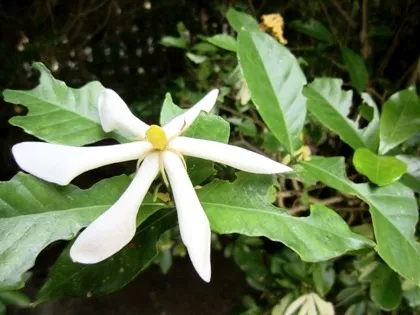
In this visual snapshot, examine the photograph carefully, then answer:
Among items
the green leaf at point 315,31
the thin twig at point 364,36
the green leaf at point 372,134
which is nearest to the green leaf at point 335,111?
the green leaf at point 372,134

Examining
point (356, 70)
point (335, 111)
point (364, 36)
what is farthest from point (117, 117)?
point (364, 36)

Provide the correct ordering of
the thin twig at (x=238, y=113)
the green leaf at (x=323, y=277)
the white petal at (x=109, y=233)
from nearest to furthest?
the white petal at (x=109, y=233) < the green leaf at (x=323, y=277) < the thin twig at (x=238, y=113)

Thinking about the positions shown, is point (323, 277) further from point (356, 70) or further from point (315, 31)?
point (315, 31)

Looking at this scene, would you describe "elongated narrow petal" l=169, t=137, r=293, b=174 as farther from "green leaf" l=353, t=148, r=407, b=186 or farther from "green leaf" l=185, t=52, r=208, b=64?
"green leaf" l=185, t=52, r=208, b=64

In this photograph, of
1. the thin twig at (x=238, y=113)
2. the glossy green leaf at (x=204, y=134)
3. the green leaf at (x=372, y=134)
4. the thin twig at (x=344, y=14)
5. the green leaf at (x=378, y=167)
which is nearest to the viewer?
the glossy green leaf at (x=204, y=134)

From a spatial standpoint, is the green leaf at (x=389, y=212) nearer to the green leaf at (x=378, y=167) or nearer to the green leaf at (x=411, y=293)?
the green leaf at (x=378, y=167)

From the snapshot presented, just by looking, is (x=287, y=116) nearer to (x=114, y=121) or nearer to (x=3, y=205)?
(x=114, y=121)

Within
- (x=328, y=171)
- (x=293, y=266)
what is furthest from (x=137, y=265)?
(x=293, y=266)
